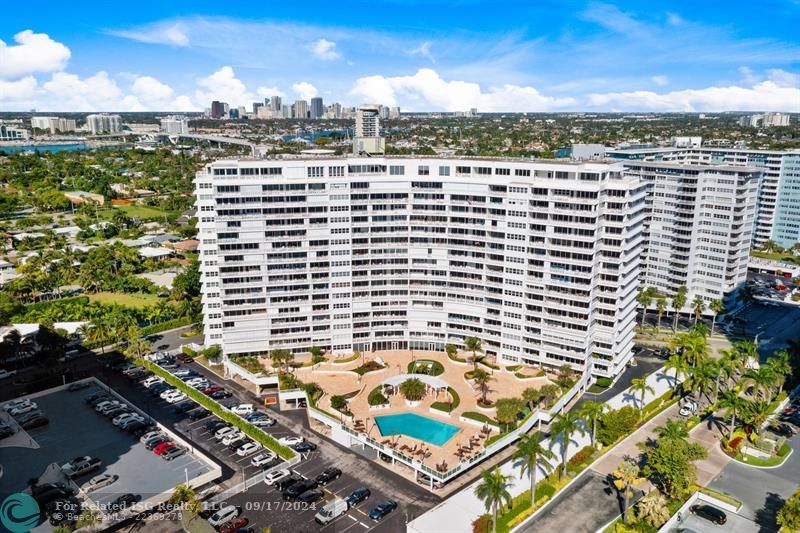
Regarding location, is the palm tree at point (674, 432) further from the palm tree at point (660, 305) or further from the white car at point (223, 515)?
the white car at point (223, 515)

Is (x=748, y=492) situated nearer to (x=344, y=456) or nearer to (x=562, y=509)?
(x=562, y=509)

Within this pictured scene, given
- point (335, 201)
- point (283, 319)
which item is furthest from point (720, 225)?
point (283, 319)

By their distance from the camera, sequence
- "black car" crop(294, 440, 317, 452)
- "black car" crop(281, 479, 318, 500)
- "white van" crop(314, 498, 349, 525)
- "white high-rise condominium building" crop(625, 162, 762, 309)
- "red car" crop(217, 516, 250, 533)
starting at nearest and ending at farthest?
"red car" crop(217, 516, 250, 533) < "white van" crop(314, 498, 349, 525) < "black car" crop(281, 479, 318, 500) < "black car" crop(294, 440, 317, 452) < "white high-rise condominium building" crop(625, 162, 762, 309)

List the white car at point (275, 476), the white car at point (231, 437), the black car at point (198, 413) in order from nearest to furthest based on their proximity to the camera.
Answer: the white car at point (275, 476), the white car at point (231, 437), the black car at point (198, 413)

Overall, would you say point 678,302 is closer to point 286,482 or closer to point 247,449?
point 286,482


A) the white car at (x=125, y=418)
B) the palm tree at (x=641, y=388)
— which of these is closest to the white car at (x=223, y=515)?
the white car at (x=125, y=418)

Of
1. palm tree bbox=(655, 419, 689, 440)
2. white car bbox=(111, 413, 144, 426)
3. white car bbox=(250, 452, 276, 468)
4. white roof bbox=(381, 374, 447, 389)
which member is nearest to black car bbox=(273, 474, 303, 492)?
white car bbox=(250, 452, 276, 468)

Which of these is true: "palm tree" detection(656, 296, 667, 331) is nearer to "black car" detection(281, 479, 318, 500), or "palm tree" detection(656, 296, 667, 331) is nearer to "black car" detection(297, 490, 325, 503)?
"black car" detection(281, 479, 318, 500)
